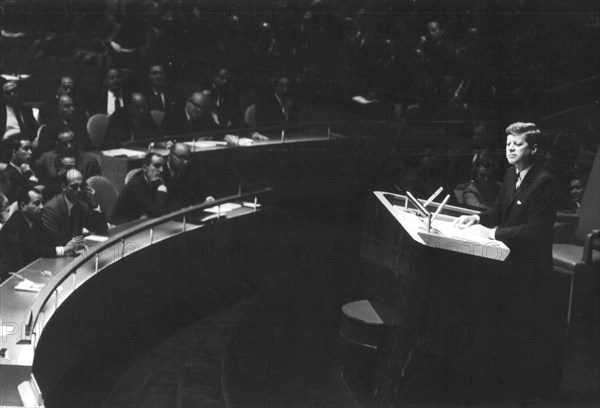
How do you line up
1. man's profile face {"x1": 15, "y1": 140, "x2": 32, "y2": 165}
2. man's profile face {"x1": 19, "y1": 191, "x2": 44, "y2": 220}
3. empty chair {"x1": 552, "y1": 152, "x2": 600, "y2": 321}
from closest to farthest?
empty chair {"x1": 552, "y1": 152, "x2": 600, "y2": 321} < man's profile face {"x1": 19, "y1": 191, "x2": 44, "y2": 220} < man's profile face {"x1": 15, "y1": 140, "x2": 32, "y2": 165}

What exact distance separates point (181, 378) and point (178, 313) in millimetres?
810

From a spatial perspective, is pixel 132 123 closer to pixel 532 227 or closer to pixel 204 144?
pixel 204 144

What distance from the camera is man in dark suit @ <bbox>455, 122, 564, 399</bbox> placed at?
3.43 metres

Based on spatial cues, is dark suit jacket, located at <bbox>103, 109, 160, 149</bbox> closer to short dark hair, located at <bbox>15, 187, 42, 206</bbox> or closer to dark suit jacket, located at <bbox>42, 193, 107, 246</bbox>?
short dark hair, located at <bbox>15, 187, 42, 206</bbox>

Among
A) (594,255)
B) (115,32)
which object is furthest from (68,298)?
(115,32)

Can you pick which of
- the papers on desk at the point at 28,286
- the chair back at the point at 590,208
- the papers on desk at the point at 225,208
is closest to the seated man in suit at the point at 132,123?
the papers on desk at the point at 225,208

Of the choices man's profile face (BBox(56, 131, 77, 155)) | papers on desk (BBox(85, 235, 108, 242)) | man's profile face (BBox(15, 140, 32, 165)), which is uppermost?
man's profile face (BBox(56, 131, 77, 155))

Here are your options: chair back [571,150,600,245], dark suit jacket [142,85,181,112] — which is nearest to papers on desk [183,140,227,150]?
dark suit jacket [142,85,181,112]

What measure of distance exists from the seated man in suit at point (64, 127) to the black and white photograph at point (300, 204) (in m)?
0.02

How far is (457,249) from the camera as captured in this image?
325cm

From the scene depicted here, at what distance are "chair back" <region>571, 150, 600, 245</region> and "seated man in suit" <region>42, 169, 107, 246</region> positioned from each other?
8.06 feet

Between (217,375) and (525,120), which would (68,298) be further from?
(525,120)

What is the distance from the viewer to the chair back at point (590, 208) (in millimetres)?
4539

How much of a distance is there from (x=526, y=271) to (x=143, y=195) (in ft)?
8.73
